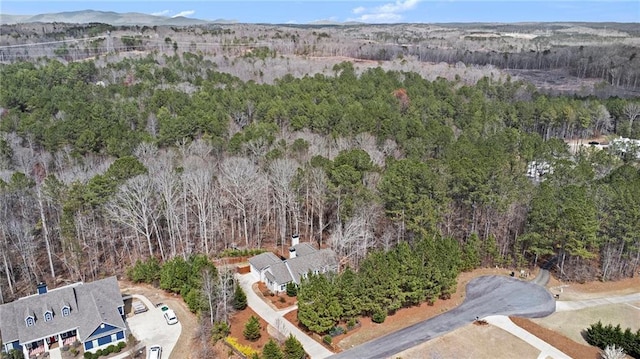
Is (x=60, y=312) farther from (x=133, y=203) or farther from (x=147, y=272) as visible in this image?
(x=133, y=203)

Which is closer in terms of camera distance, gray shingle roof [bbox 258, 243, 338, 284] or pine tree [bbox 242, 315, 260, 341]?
pine tree [bbox 242, 315, 260, 341]

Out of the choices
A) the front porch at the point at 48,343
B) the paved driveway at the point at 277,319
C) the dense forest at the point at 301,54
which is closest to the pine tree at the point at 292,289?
the paved driveway at the point at 277,319

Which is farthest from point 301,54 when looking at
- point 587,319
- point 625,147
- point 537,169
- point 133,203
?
point 587,319

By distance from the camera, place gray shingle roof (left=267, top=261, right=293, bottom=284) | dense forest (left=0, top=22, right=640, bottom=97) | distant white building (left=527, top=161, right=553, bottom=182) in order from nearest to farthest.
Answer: gray shingle roof (left=267, top=261, right=293, bottom=284)
distant white building (left=527, top=161, right=553, bottom=182)
dense forest (left=0, top=22, right=640, bottom=97)

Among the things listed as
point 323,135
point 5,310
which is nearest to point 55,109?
point 323,135

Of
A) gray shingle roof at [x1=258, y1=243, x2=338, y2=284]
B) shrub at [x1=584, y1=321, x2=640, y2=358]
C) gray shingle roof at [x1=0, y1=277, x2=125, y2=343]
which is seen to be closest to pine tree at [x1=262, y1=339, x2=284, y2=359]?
gray shingle roof at [x1=258, y1=243, x2=338, y2=284]

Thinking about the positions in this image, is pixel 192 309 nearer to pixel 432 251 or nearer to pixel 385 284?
pixel 385 284

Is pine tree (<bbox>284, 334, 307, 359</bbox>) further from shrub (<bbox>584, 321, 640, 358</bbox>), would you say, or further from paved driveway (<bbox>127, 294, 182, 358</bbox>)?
shrub (<bbox>584, 321, 640, 358</bbox>)
